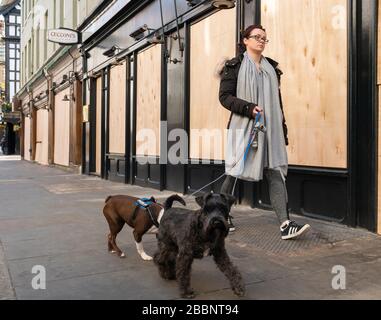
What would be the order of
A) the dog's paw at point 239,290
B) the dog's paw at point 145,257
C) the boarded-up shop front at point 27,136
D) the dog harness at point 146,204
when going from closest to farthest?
the dog's paw at point 239,290 < the dog harness at point 146,204 < the dog's paw at point 145,257 < the boarded-up shop front at point 27,136

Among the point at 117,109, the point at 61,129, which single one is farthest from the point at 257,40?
the point at 61,129

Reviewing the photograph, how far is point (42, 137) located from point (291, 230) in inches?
953

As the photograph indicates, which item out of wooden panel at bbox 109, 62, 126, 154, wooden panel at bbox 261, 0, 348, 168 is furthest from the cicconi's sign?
wooden panel at bbox 261, 0, 348, 168

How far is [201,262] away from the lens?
Result: 4234mm

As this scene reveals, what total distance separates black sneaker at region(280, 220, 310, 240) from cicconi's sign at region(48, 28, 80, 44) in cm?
1360

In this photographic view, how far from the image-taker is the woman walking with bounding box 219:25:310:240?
4.77 metres

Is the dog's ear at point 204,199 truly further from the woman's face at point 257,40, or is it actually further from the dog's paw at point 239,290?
the woman's face at point 257,40

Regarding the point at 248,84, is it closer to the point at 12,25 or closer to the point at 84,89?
the point at 84,89

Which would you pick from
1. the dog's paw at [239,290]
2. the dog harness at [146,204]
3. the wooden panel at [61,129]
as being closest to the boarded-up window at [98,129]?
the wooden panel at [61,129]

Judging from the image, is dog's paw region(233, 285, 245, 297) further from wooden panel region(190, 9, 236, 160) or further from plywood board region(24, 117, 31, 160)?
plywood board region(24, 117, 31, 160)

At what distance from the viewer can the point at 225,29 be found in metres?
7.80

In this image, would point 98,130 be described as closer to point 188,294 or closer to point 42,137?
point 188,294

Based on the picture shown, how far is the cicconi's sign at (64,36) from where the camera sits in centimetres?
1625

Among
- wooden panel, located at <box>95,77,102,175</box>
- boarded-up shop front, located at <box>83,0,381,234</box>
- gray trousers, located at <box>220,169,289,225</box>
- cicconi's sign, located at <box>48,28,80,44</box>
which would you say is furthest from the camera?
cicconi's sign, located at <box>48,28,80,44</box>
